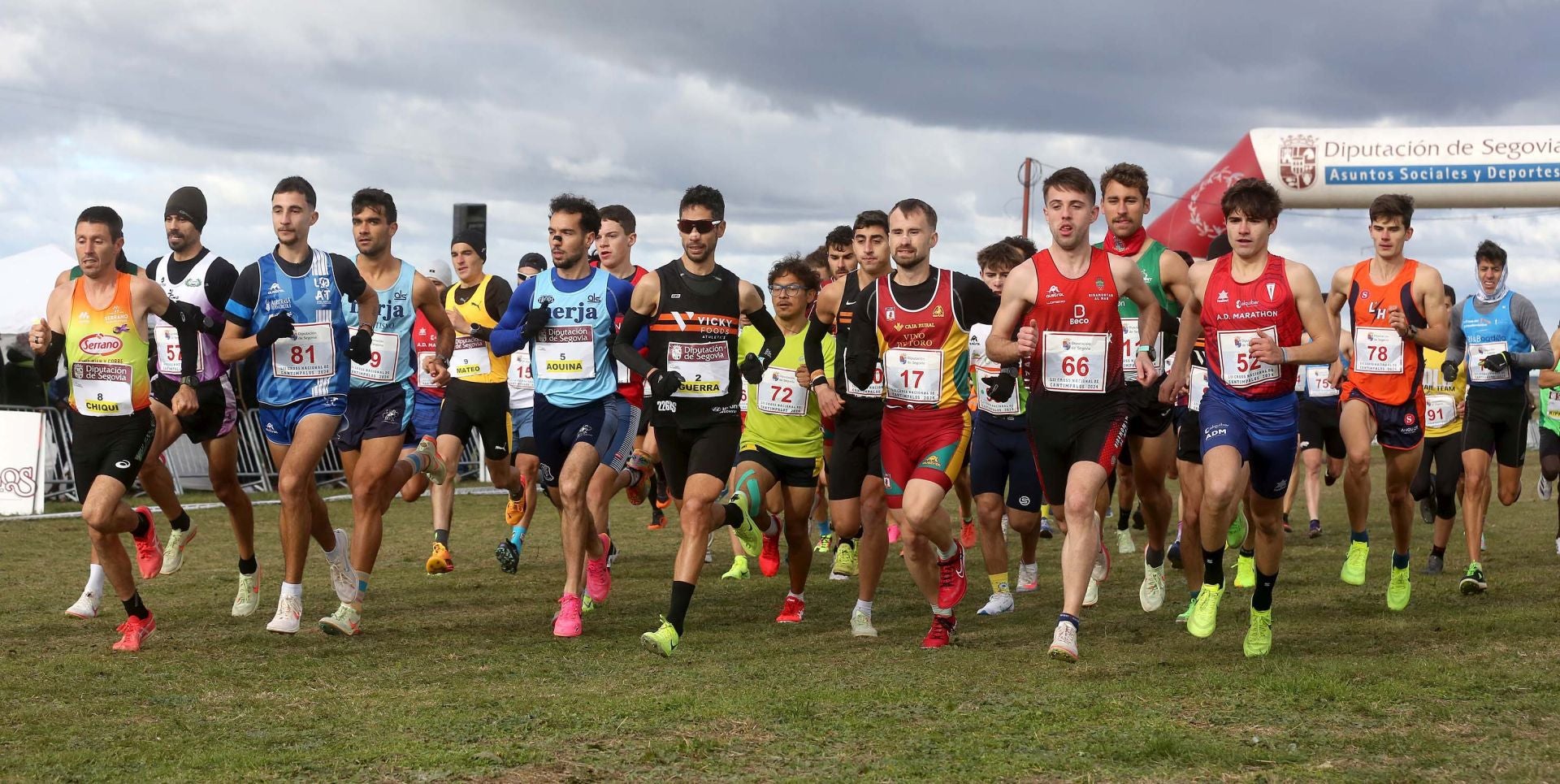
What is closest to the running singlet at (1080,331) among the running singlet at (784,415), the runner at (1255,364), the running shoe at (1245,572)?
the runner at (1255,364)

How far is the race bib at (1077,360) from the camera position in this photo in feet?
23.6

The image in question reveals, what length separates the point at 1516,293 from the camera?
35.7ft

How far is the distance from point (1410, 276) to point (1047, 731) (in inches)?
198

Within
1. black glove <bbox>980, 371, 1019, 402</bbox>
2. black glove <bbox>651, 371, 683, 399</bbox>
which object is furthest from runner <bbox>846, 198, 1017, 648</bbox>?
black glove <bbox>651, 371, 683, 399</bbox>

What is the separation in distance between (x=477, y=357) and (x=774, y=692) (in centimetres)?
580

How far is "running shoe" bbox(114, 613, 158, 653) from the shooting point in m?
7.38

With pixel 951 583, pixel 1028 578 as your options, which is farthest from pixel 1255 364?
pixel 1028 578

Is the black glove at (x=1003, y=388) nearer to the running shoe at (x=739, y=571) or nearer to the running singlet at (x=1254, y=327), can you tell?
the running singlet at (x=1254, y=327)

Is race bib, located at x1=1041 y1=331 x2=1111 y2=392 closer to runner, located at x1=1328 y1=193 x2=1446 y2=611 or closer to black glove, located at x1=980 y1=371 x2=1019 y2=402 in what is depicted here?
black glove, located at x1=980 y1=371 x2=1019 y2=402

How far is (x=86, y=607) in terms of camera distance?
8297 mm

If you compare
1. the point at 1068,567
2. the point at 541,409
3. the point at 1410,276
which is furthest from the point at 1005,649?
the point at 1410,276

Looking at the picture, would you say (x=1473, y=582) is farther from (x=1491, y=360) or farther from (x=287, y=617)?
(x=287, y=617)

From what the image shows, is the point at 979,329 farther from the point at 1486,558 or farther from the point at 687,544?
the point at 1486,558

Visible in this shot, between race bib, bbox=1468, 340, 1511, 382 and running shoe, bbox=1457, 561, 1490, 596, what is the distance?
63.6 inches
